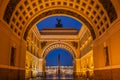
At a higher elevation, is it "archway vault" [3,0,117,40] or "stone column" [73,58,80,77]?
"archway vault" [3,0,117,40]

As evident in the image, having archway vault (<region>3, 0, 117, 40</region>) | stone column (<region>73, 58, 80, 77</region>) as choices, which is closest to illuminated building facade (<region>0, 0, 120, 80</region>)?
archway vault (<region>3, 0, 117, 40</region>)

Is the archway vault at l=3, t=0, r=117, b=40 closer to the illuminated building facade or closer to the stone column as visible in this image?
the illuminated building facade

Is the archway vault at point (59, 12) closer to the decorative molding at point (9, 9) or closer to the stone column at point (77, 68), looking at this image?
the decorative molding at point (9, 9)

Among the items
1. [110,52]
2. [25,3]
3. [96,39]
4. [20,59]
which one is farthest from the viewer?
[96,39]

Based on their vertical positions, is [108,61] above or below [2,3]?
below

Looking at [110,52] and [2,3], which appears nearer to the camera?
[2,3]

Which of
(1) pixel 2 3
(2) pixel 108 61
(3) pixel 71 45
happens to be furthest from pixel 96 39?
(3) pixel 71 45

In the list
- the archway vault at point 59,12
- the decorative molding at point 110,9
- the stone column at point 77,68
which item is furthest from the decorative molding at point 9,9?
the stone column at point 77,68

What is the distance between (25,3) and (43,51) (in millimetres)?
23390

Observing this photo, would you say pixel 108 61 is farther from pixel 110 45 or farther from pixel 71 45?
pixel 71 45

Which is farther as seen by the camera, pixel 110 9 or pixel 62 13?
pixel 62 13

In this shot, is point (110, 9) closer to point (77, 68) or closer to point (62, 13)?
point (62, 13)

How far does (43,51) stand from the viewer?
3688cm

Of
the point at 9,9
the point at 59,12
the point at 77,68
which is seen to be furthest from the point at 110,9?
the point at 77,68
